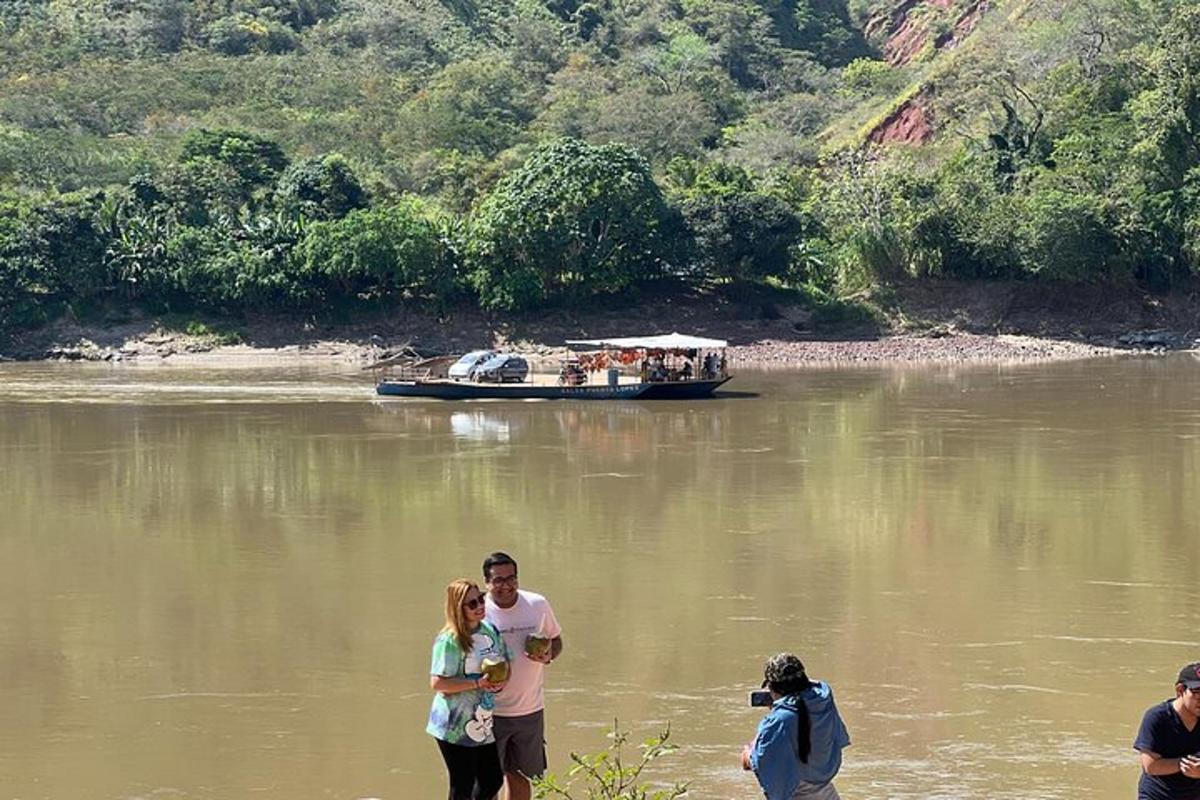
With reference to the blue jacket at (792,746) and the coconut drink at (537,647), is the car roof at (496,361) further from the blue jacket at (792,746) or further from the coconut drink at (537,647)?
the blue jacket at (792,746)

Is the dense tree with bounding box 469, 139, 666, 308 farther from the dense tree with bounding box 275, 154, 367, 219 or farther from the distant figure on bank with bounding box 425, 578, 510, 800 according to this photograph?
the distant figure on bank with bounding box 425, 578, 510, 800

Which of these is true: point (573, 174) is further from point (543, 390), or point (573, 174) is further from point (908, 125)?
point (908, 125)

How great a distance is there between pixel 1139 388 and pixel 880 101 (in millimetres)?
59203

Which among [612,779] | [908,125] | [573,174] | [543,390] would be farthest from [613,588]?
[908,125]

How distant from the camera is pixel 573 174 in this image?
191ft

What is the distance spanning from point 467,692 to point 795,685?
1907mm

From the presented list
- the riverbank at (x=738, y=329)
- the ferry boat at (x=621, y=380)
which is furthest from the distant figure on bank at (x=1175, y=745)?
the riverbank at (x=738, y=329)

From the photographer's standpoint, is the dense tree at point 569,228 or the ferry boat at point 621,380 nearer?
the ferry boat at point 621,380

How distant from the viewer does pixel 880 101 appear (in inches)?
3895

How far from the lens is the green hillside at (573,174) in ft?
193

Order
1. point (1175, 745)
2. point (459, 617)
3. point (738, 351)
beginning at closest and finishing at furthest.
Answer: point (1175, 745)
point (459, 617)
point (738, 351)

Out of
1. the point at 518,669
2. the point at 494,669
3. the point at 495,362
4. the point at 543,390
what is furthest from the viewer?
the point at 495,362

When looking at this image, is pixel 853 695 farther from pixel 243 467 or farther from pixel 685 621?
pixel 243 467

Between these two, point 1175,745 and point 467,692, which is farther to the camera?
point 467,692
